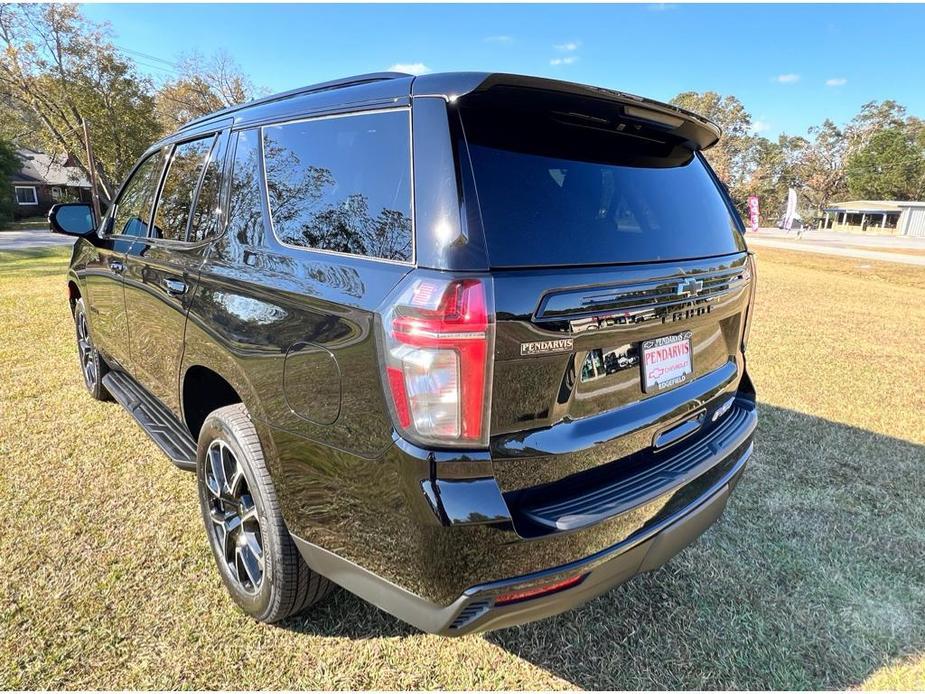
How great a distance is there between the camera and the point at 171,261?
2.43m

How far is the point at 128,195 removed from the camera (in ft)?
11.5

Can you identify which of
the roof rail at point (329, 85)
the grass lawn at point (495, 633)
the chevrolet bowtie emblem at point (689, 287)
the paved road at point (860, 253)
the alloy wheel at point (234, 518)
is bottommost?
the grass lawn at point (495, 633)

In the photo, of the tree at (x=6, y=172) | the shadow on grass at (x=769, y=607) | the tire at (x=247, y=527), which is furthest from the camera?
the tree at (x=6, y=172)

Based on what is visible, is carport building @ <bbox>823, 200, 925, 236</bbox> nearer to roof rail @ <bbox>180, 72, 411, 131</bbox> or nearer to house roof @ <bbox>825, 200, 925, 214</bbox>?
house roof @ <bbox>825, 200, 925, 214</bbox>

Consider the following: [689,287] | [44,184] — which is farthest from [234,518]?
[44,184]

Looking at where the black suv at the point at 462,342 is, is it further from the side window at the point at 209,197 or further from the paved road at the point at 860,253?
the paved road at the point at 860,253

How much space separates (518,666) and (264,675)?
924mm

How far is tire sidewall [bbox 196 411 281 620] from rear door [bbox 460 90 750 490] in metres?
0.99

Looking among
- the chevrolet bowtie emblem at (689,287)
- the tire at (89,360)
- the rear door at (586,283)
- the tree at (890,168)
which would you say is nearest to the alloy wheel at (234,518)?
the rear door at (586,283)

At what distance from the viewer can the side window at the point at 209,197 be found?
7.32 feet

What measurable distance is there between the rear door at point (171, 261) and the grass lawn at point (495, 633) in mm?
732

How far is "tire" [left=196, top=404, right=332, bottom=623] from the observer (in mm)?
1872

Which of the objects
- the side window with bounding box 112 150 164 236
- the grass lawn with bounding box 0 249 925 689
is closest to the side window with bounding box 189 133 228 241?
the side window with bounding box 112 150 164 236

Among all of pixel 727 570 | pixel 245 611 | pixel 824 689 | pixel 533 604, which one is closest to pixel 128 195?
pixel 245 611
